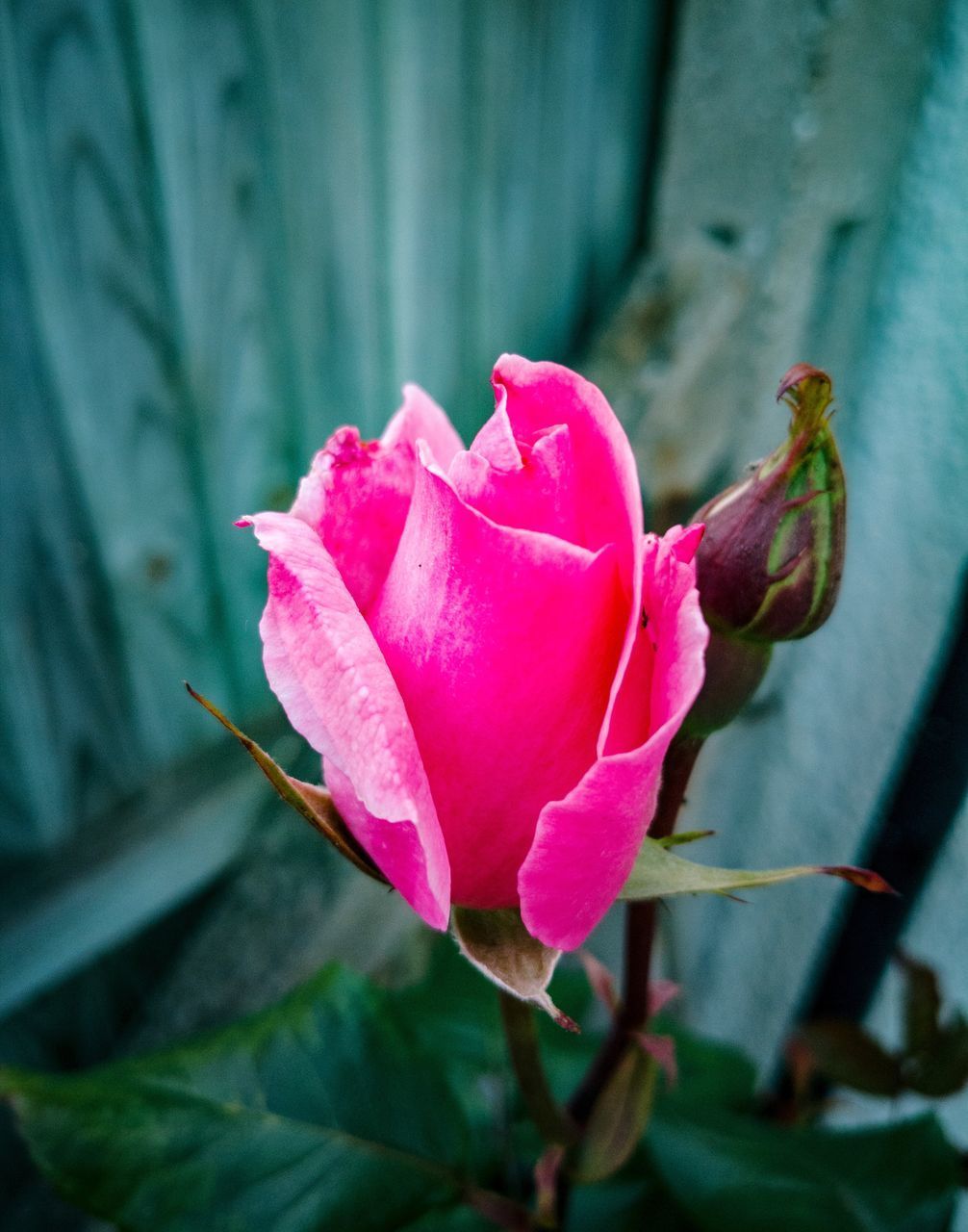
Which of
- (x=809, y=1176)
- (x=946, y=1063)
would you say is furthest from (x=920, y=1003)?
(x=809, y=1176)

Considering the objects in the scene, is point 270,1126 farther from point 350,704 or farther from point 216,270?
point 216,270

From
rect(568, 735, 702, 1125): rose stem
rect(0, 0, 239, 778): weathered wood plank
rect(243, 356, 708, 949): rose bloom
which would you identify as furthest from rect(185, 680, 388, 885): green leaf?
rect(0, 0, 239, 778): weathered wood plank

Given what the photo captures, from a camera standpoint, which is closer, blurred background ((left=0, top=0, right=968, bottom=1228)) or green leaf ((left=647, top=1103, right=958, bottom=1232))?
green leaf ((left=647, top=1103, right=958, bottom=1232))

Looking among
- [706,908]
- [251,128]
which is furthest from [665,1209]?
[251,128]

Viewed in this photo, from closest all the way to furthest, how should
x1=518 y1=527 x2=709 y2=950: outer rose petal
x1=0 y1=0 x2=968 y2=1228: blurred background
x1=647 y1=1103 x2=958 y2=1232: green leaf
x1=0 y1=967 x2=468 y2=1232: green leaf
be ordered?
x1=518 y1=527 x2=709 y2=950: outer rose petal < x1=0 y1=967 x2=468 y2=1232: green leaf < x1=647 y1=1103 x2=958 y2=1232: green leaf < x1=0 y1=0 x2=968 y2=1228: blurred background

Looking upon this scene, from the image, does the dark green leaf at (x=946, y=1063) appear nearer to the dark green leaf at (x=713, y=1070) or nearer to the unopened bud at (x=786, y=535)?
the dark green leaf at (x=713, y=1070)

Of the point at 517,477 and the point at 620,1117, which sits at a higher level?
the point at 517,477

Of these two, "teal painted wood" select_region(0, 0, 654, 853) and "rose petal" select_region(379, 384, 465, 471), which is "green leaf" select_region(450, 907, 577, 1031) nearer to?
"rose petal" select_region(379, 384, 465, 471)

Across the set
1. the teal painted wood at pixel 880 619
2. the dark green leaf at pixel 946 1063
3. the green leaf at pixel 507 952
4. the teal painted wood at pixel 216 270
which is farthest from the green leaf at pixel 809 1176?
the teal painted wood at pixel 216 270
